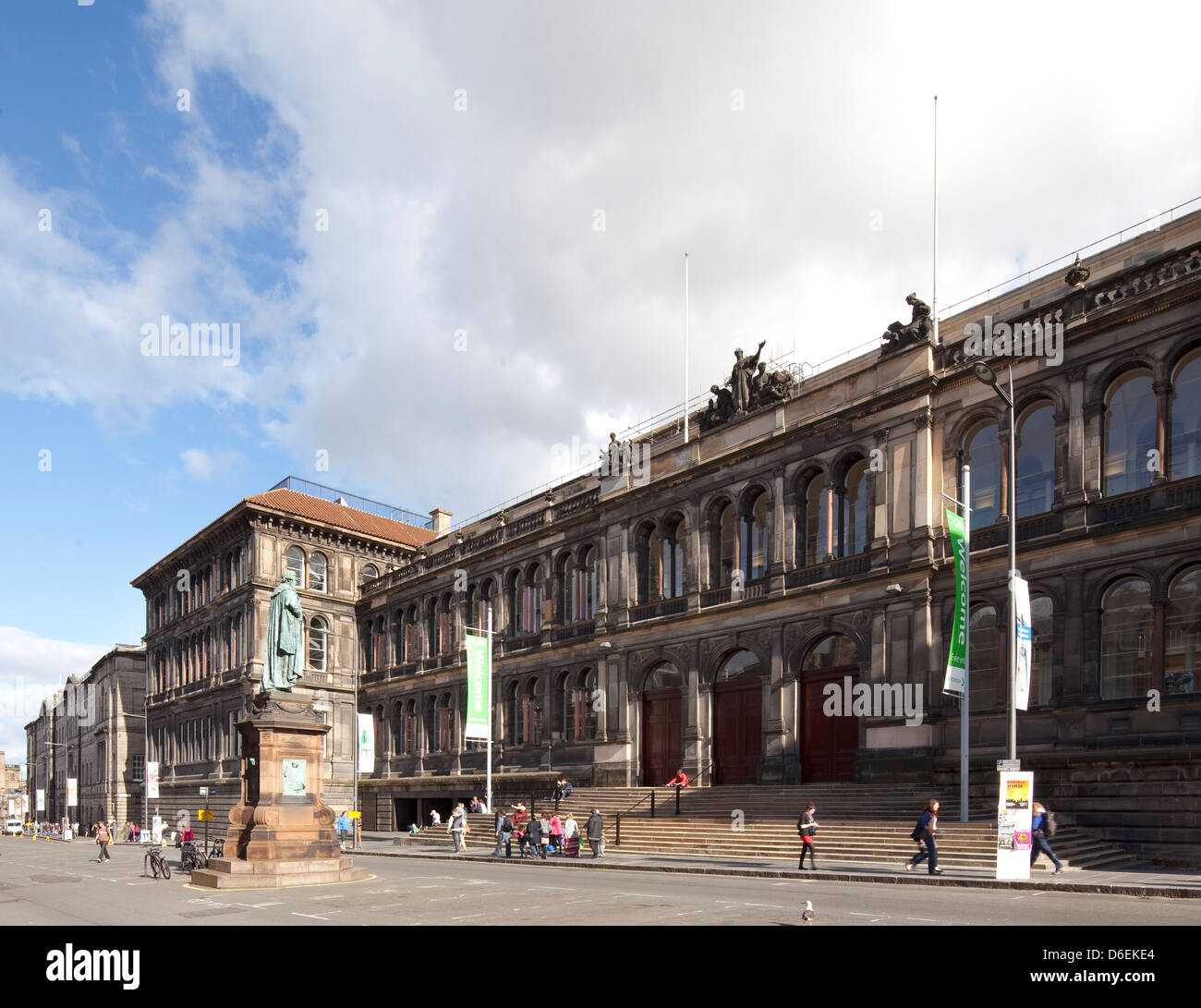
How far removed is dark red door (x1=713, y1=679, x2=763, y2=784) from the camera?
34.7 m

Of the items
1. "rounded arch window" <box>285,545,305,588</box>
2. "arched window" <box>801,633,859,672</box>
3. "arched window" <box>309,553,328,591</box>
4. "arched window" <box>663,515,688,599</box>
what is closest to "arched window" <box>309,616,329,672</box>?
"arched window" <box>309,553,328,591</box>

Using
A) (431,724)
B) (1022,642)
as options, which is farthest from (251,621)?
(1022,642)

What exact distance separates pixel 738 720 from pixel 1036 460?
13.2m

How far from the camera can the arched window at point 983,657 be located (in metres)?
27.6

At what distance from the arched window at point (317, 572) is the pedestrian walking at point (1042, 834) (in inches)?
1777

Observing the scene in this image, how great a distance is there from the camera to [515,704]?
153 ft

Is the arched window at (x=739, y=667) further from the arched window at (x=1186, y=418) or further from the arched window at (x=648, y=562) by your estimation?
the arched window at (x=1186, y=418)

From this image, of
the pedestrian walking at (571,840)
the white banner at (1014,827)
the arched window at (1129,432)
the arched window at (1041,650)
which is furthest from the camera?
the pedestrian walking at (571,840)

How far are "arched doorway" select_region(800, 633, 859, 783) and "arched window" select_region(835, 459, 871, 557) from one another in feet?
9.08

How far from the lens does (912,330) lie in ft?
102

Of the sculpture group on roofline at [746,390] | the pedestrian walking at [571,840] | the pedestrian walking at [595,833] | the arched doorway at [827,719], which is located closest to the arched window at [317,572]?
the sculpture group on roofline at [746,390]

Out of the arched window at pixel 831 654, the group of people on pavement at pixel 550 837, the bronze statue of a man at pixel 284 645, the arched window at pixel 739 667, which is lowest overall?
the group of people on pavement at pixel 550 837

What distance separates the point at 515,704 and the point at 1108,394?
94.2 ft

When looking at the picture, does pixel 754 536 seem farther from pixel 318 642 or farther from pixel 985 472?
pixel 318 642
